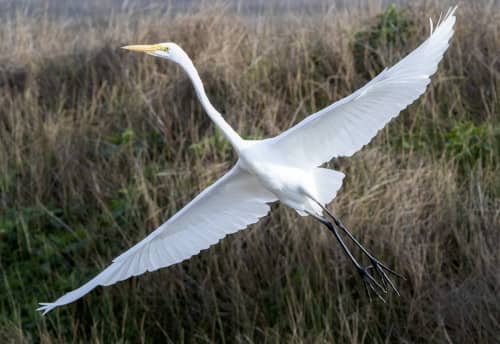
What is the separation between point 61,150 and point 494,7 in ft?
9.96

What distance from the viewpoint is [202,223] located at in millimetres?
5094

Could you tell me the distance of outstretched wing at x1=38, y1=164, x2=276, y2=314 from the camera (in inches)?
190

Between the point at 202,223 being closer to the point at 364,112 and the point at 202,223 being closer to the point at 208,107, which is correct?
the point at 208,107

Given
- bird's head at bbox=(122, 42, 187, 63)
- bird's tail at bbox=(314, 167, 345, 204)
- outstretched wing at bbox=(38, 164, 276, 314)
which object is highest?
bird's head at bbox=(122, 42, 187, 63)

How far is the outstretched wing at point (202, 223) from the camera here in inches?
190

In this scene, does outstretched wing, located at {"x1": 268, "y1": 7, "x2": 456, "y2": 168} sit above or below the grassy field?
above

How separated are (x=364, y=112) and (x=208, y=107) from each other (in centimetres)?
68

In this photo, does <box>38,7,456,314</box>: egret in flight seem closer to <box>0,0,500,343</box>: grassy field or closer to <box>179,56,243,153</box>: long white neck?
<box>179,56,243,153</box>: long white neck

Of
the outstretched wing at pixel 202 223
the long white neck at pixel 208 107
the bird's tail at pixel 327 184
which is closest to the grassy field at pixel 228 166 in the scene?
the outstretched wing at pixel 202 223

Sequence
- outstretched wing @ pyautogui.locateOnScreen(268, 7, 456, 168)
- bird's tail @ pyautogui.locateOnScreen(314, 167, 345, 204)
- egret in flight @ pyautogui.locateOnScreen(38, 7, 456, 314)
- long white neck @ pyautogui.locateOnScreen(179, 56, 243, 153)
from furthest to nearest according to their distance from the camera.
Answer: bird's tail @ pyautogui.locateOnScreen(314, 167, 345, 204) → long white neck @ pyautogui.locateOnScreen(179, 56, 243, 153) → egret in flight @ pyautogui.locateOnScreen(38, 7, 456, 314) → outstretched wing @ pyautogui.locateOnScreen(268, 7, 456, 168)

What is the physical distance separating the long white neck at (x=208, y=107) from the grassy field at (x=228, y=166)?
101 centimetres

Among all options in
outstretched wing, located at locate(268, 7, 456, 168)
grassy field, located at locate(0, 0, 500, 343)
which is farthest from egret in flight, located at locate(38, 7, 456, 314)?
grassy field, located at locate(0, 0, 500, 343)

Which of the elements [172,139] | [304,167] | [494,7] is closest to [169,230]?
[304,167]

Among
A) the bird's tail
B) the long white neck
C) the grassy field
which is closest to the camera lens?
the long white neck
